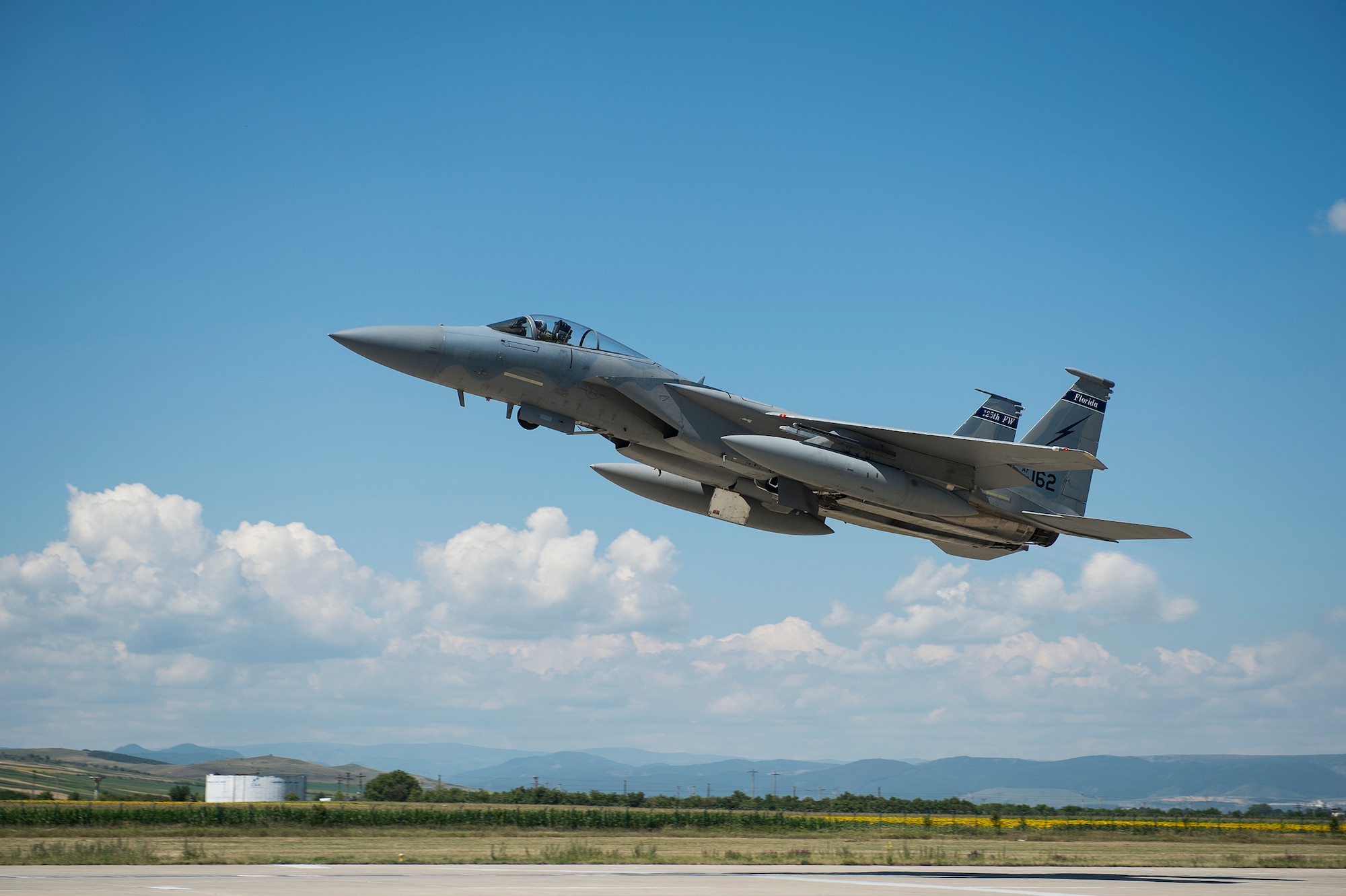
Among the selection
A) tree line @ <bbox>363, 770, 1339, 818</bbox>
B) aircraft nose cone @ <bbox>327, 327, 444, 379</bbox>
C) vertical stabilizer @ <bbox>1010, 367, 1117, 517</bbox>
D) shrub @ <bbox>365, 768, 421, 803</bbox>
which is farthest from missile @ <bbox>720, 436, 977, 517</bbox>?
shrub @ <bbox>365, 768, 421, 803</bbox>

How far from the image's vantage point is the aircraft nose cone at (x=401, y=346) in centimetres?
1831

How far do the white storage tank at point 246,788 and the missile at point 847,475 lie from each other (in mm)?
46301

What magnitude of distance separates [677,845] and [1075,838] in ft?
64.3

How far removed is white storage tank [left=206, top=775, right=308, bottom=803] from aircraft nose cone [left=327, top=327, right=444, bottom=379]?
1775 inches

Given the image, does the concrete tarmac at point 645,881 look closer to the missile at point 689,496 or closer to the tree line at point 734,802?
the missile at point 689,496

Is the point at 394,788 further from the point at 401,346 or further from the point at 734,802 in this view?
the point at 401,346

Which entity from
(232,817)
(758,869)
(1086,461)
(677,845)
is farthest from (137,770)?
(1086,461)

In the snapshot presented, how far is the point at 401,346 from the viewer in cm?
1841

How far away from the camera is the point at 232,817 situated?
38.1 m

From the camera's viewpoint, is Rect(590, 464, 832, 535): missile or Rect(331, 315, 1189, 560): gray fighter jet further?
Rect(590, 464, 832, 535): missile

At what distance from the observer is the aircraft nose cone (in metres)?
18.3

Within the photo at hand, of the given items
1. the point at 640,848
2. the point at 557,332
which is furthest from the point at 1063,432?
the point at 640,848

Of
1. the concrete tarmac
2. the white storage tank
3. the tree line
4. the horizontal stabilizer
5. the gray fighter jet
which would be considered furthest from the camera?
the tree line

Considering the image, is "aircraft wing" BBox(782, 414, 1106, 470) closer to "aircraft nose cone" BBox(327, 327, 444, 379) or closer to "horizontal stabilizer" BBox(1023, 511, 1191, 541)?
"horizontal stabilizer" BBox(1023, 511, 1191, 541)
